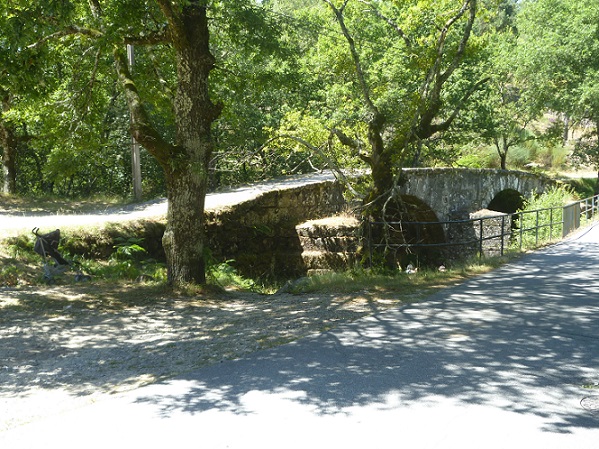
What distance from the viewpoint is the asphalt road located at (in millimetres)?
4625

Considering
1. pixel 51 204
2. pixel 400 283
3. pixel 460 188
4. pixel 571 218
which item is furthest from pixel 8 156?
pixel 571 218

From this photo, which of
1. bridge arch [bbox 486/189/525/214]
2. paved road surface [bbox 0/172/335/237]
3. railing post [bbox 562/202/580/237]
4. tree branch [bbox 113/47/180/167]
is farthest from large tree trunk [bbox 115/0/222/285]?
bridge arch [bbox 486/189/525/214]

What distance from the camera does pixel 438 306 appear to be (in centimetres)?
880

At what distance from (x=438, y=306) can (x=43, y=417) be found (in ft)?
17.5

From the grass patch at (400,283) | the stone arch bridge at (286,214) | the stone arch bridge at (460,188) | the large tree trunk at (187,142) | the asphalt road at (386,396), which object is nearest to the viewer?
the asphalt road at (386,396)

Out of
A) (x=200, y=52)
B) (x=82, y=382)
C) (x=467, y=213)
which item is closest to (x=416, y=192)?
(x=467, y=213)

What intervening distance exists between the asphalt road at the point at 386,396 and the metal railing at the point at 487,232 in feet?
15.5

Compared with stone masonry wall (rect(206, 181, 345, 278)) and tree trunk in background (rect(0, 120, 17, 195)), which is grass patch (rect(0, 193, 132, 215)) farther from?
stone masonry wall (rect(206, 181, 345, 278))

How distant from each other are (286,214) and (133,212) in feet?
16.0

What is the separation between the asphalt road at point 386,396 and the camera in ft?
15.2

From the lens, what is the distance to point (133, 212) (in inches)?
673

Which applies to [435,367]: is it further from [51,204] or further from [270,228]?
[51,204]

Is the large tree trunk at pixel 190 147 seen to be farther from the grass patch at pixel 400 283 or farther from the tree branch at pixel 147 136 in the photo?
the grass patch at pixel 400 283

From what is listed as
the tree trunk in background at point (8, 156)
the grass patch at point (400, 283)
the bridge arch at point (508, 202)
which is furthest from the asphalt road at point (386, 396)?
the bridge arch at point (508, 202)
